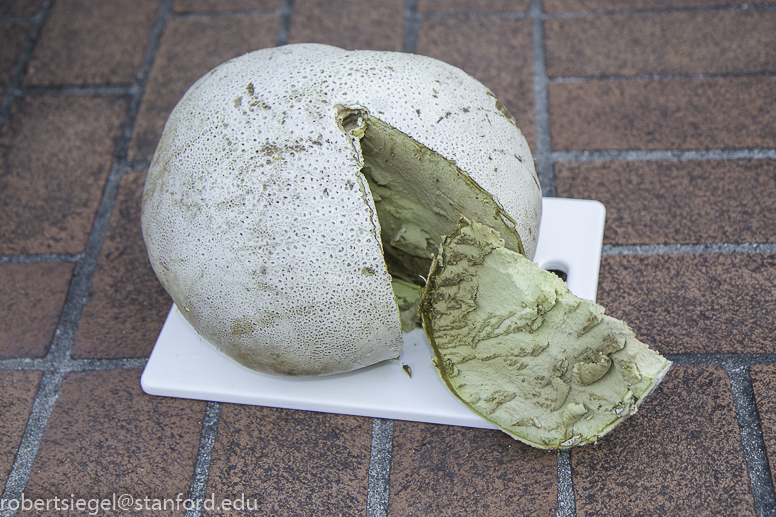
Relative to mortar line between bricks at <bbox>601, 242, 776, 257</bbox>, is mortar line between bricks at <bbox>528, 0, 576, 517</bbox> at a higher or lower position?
higher

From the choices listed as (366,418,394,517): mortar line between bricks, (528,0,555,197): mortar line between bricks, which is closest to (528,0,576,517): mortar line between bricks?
(528,0,555,197): mortar line between bricks

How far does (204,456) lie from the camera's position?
1.11 meters

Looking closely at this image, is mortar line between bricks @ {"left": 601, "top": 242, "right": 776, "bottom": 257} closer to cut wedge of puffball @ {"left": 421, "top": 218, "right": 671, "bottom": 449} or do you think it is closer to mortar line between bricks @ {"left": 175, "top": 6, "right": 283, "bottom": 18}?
cut wedge of puffball @ {"left": 421, "top": 218, "right": 671, "bottom": 449}

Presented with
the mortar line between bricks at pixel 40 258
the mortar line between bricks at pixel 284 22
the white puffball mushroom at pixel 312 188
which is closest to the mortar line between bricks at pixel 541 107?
the white puffball mushroom at pixel 312 188

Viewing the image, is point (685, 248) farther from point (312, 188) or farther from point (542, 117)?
point (312, 188)

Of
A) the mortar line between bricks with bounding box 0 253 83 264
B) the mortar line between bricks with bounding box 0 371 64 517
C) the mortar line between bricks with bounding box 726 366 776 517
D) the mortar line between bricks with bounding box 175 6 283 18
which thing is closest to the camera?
the mortar line between bricks with bounding box 726 366 776 517

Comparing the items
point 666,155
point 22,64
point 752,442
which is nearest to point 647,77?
point 666,155

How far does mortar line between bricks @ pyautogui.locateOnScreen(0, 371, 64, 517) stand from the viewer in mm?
1107

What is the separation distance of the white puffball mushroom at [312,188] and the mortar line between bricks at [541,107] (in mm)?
376

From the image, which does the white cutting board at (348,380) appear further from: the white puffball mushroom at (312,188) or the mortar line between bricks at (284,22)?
the mortar line between bricks at (284,22)

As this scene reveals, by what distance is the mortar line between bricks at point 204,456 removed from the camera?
107cm

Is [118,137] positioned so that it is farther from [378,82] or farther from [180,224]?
[378,82]

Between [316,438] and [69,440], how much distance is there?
1.37 feet

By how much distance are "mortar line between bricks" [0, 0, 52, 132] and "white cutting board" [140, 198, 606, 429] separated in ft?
2.75
